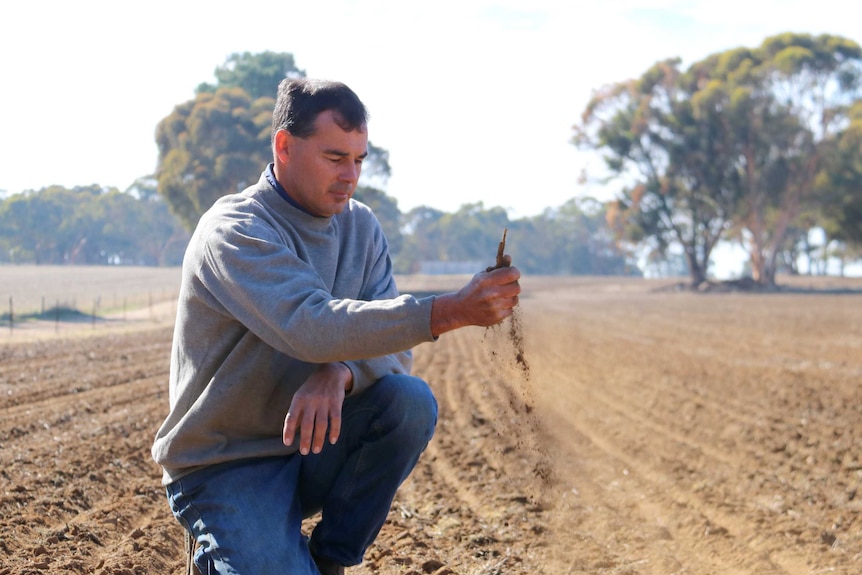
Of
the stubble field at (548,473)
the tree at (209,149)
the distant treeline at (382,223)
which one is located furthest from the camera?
→ the tree at (209,149)

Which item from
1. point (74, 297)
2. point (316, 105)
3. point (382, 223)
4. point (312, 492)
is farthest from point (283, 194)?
point (382, 223)

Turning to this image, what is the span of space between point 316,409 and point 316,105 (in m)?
0.90

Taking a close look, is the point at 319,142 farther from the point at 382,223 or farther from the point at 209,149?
the point at 382,223

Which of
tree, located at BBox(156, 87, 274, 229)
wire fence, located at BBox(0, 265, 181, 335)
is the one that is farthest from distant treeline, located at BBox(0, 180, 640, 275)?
tree, located at BBox(156, 87, 274, 229)

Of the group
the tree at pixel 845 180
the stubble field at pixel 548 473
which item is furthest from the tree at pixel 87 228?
the tree at pixel 845 180

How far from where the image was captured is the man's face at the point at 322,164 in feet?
9.64

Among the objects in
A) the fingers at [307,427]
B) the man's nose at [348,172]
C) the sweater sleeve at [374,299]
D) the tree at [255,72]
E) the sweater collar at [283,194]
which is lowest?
the fingers at [307,427]

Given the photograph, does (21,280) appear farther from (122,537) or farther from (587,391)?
(122,537)

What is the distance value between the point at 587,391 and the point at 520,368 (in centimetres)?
821

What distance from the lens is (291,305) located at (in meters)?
2.65

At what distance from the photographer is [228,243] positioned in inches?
109

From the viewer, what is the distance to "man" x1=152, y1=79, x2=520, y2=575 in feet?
8.57

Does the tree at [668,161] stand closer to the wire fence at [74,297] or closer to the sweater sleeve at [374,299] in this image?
the wire fence at [74,297]

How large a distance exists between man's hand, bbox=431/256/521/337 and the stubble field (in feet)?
1.95
